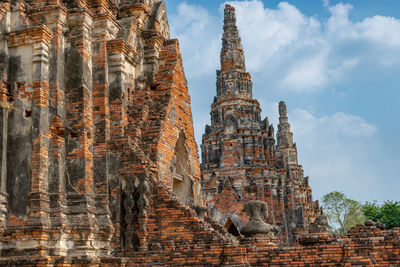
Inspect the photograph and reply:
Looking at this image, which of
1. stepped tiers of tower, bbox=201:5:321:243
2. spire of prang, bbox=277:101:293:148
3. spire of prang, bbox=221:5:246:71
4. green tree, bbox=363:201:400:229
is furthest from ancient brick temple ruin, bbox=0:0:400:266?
spire of prang, bbox=277:101:293:148

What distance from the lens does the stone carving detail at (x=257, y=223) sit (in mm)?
11953

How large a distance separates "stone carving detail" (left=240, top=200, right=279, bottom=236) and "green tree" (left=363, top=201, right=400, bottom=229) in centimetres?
2774

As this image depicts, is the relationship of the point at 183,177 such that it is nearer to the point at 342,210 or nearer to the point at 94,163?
the point at 94,163

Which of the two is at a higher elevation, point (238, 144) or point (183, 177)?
point (238, 144)

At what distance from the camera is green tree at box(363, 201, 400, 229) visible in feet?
125

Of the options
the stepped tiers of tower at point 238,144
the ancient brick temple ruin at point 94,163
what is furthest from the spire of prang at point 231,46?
the ancient brick temple ruin at point 94,163

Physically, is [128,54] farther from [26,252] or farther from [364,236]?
[364,236]

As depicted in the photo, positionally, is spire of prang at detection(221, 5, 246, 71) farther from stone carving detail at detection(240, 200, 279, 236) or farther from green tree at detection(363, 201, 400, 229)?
stone carving detail at detection(240, 200, 279, 236)

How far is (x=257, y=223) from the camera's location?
12023 mm

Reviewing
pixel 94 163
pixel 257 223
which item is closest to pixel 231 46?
pixel 257 223

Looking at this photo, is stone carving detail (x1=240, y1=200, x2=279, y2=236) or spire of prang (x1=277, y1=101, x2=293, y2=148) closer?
stone carving detail (x1=240, y1=200, x2=279, y2=236)

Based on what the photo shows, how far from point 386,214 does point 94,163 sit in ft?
115

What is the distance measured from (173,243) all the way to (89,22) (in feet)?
15.6

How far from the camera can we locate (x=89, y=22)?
33.9 ft
